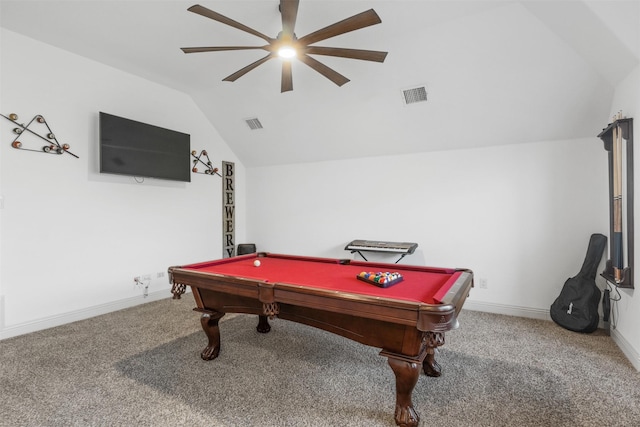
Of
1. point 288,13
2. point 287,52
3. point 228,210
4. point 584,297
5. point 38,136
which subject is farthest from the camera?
point 228,210

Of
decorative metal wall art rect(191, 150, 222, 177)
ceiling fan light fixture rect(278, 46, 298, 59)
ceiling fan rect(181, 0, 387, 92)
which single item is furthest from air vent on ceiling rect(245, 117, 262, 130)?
ceiling fan light fixture rect(278, 46, 298, 59)

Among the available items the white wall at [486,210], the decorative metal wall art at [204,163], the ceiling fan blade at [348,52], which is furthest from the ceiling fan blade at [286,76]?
the decorative metal wall art at [204,163]

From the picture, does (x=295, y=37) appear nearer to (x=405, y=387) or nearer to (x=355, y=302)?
(x=355, y=302)

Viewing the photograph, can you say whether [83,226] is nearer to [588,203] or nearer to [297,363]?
[297,363]

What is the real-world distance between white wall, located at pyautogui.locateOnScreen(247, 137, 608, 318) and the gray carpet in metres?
0.66

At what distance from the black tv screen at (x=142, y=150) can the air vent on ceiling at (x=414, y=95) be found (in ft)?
9.82

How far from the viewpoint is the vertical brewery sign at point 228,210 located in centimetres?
520

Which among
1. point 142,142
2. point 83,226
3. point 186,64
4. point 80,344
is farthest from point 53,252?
point 186,64

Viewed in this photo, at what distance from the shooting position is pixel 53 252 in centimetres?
330

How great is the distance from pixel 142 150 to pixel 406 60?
3265 mm

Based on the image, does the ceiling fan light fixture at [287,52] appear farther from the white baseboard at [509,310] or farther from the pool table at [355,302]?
the white baseboard at [509,310]

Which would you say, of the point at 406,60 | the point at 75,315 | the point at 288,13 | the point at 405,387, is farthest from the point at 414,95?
the point at 75,315

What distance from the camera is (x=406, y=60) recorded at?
3.12m

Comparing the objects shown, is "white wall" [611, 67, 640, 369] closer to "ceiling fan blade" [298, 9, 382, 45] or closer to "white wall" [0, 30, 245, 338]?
"ceiling fan blade" [298, 9, 382, 45]
